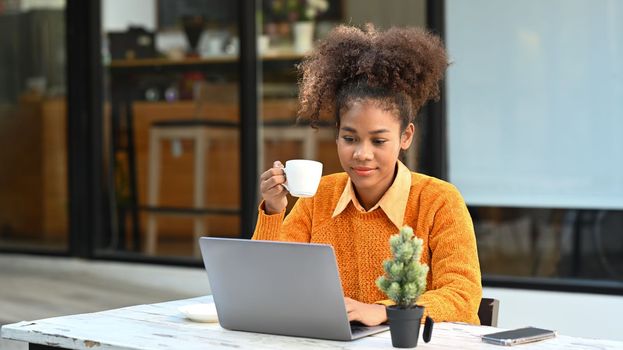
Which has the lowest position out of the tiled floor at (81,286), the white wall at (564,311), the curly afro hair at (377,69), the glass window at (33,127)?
the tiled floor at (81,286)

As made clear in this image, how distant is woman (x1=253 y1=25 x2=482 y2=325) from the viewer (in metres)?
2.31

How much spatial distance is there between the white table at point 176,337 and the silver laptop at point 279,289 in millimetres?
22

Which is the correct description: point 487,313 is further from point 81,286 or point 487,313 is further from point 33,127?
point 33,127

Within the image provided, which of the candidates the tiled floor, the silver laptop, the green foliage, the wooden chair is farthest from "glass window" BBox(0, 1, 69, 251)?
the green foliage

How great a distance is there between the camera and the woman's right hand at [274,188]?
7.63ft

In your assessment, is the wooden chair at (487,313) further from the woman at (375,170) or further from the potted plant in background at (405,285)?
the potted plant in background at (405,285)

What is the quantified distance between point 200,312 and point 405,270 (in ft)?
1.75

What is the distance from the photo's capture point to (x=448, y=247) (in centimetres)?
226

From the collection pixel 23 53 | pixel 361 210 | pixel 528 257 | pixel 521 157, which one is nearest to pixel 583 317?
pixel 528 257

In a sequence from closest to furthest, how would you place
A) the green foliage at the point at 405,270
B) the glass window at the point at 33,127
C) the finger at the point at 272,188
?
1. the green foliage at the point at 405,270
2. the finger at the point at 272,188
3. the glass window at the point at 33,127

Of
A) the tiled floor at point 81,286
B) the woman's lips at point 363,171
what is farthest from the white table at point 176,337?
the tiled floor at point 81,286

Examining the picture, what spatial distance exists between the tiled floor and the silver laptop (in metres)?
3.36

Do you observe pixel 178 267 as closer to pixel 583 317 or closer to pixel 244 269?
pixel 583 317

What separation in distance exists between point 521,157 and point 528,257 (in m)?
0.45
